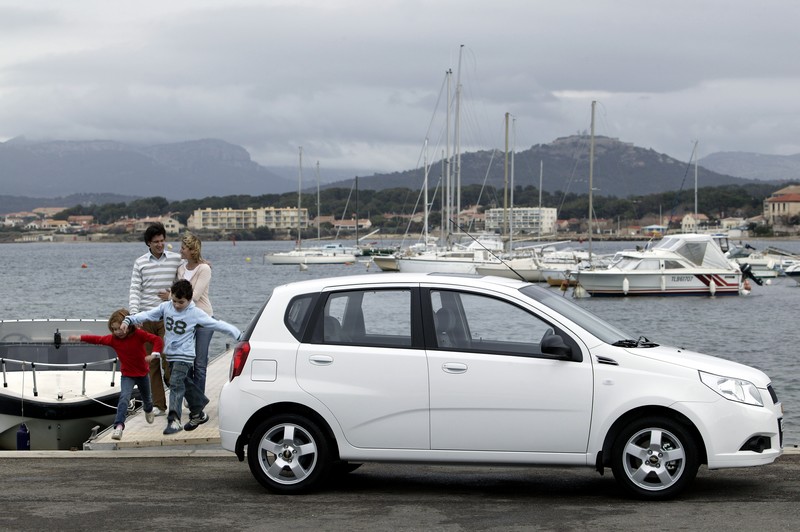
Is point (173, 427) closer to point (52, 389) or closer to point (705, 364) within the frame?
point (52, 389)

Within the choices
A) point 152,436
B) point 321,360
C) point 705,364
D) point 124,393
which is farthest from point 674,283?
point 321,360

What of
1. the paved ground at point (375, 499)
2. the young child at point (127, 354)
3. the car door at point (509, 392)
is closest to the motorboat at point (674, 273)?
the young child at point (127, 354)

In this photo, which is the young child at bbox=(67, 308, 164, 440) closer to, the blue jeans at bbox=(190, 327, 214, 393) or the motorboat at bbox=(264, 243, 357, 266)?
the blue jeans at bbox=(190, 327, 214, 393)

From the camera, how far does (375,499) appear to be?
857 centimetres

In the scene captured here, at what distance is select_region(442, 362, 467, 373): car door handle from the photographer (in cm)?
846

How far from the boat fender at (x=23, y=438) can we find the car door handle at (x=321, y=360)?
5671 millimetres

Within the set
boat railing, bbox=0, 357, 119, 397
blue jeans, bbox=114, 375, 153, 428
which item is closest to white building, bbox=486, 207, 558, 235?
boat railing, bbox=0, 357, 119, 397

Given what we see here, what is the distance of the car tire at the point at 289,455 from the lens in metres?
8.66

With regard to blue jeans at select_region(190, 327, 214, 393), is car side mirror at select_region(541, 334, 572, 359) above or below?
above

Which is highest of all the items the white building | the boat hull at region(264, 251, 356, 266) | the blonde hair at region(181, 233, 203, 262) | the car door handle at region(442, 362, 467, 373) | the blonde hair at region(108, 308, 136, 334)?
the white building

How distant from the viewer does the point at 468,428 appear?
847 centimetres

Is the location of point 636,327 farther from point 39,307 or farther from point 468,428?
point 468,428

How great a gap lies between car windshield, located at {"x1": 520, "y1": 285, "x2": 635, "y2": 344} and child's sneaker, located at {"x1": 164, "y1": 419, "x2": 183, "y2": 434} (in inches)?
162

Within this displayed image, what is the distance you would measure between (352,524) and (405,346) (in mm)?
1465
